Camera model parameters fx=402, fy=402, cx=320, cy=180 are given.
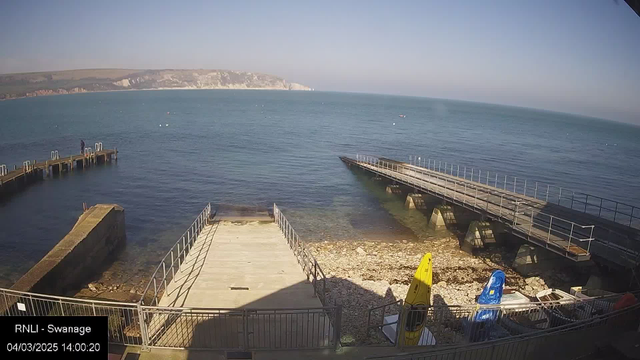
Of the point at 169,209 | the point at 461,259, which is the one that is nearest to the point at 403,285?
the point at 461,259

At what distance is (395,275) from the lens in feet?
64.6

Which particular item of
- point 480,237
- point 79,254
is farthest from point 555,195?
point 79,254

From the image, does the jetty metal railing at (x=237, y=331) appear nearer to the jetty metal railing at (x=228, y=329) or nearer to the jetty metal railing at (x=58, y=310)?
the jetty metal railing at (x=228, y=329)

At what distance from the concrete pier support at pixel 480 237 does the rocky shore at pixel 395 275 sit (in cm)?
65

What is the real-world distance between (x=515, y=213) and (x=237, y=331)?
18.1 meters

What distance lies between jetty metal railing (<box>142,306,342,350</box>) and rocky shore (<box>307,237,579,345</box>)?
2.51 meters

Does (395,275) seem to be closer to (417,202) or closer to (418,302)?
(418,302)

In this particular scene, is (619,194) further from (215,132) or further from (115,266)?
(215,132)

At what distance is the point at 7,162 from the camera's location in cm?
4534

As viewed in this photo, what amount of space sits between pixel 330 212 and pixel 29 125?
8008 cm

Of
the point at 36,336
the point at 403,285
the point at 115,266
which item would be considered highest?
the point at 36,336

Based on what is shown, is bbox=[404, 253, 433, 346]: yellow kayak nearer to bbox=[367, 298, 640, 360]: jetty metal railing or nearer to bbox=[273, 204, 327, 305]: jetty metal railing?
bbox=[367, 298, 640, 360]: jetty metal railing

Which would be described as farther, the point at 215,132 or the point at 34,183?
the point at 215,132

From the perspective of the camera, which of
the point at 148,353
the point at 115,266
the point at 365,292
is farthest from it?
the point at 115,266
